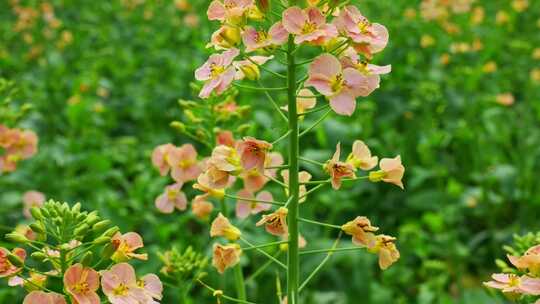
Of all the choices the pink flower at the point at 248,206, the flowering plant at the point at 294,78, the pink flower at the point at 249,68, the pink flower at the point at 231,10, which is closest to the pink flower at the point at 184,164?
the pink flower at the point at 248,206

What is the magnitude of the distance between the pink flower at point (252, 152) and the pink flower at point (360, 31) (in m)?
0.32

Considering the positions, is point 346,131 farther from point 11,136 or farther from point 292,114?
point 292,114

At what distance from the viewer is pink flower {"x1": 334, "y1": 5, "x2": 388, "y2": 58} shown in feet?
6.46

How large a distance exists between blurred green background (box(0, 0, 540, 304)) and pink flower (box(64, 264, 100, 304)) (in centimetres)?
145

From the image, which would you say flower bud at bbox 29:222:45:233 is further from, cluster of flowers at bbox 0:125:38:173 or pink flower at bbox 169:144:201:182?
cluster of flowers at bbox 0:125:38:173

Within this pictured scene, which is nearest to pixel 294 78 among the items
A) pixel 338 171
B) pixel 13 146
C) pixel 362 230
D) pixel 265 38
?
pixel 265 38

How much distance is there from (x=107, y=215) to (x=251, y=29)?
2.55 meters

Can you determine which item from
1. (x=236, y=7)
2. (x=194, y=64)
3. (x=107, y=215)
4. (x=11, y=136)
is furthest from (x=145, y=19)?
(x=236, y=7)

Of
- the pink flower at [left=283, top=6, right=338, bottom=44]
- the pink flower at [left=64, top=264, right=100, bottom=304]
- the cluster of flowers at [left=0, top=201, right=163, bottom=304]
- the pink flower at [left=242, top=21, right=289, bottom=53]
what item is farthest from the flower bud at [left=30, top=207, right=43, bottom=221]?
the pink flower at [left=283, top=6, right=338, bottom=44]

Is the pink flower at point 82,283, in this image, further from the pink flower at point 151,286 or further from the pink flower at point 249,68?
the pink flower at point 249,68

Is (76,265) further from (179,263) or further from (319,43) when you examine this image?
(179,263)

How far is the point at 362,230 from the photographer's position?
2086mm

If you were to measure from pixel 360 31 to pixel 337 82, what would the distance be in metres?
0.14

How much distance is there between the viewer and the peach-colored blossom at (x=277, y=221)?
2023 millimetres
